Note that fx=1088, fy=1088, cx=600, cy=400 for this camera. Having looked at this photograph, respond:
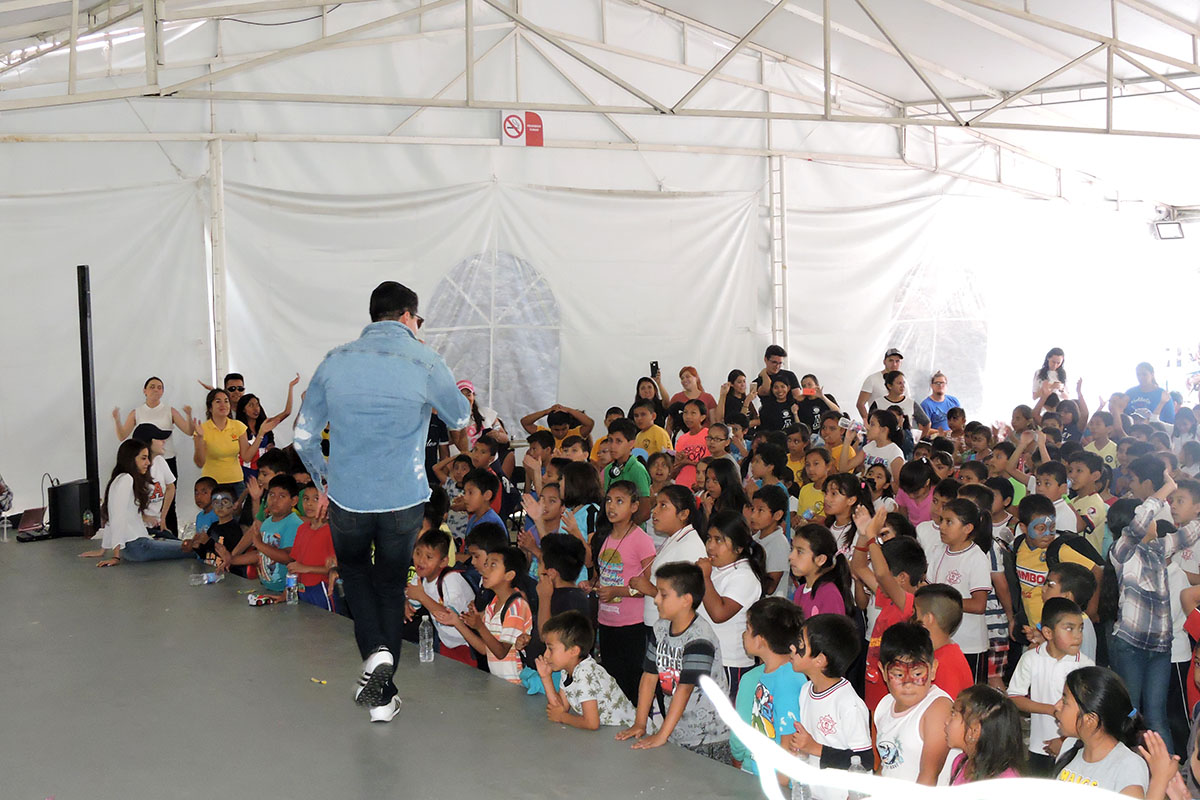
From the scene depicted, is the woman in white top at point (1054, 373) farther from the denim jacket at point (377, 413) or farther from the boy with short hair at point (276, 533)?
the denim jacket at point (377, 413)

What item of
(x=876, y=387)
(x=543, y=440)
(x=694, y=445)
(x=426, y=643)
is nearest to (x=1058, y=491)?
(x=694, y=445)

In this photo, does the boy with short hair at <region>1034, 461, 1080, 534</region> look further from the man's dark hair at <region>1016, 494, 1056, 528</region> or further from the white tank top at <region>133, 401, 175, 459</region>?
the white tank top at <region>133, 401, 175, 459</region>

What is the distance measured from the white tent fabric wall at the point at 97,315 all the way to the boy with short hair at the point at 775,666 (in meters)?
6.64

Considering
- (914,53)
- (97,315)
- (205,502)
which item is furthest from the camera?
(914,53)

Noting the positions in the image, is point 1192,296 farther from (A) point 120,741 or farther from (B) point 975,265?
(A) point 120,741

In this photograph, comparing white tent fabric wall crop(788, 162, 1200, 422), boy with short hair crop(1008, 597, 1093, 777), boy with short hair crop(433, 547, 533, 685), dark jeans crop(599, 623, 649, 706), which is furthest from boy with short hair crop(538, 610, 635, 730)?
white tent fabric wall crop(788, 162, 1200, 422)

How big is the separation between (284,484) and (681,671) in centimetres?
296

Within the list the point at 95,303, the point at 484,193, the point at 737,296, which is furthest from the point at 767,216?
the point at 95,303

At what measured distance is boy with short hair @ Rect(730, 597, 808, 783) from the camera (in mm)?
3352

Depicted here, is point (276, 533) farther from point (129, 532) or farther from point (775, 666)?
point (775, 666)

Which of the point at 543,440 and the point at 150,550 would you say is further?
the point at 543,440

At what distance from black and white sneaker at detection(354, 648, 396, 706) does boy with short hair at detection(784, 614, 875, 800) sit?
51.4 inches

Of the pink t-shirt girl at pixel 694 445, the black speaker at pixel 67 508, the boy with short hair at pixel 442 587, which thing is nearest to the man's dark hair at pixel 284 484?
the boy with short hair at pixel 442 587

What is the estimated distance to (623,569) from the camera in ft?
15.3
